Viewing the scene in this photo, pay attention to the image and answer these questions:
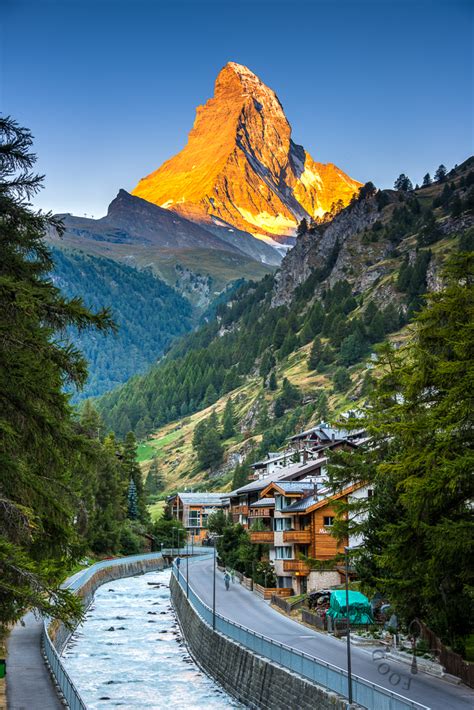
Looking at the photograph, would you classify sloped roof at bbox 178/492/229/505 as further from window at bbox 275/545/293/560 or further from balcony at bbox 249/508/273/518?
window at bbox 275/545/293/560

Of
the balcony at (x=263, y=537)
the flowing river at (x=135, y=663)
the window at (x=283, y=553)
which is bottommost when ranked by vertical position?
the flowing river at (x=135, y=663)

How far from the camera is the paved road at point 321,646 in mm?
33000

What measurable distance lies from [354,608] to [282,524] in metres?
26.2

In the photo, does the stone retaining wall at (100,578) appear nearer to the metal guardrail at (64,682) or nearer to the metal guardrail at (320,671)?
the metal guardrail at (64,682)

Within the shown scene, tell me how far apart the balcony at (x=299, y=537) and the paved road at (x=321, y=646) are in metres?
5.70

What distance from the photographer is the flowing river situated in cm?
4516

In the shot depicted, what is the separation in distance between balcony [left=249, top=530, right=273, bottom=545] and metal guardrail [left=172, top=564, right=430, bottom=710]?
1092 inches

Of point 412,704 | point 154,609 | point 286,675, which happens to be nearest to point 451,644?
point 286,675

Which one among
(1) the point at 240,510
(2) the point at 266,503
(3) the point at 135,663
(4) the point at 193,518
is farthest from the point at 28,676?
(4) the point at 193,518

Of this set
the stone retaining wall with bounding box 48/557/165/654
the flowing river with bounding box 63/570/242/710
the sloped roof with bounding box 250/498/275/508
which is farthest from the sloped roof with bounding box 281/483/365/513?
the stone retaining wall with bounding box 48/557/165/654

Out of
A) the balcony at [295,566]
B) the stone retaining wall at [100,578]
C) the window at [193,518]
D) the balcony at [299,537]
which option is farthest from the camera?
the window at [193,518]

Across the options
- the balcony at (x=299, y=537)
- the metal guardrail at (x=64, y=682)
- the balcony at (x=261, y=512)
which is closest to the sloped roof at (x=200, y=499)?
the balcony at (x=261, y=512)

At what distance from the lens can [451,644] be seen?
36.9 meters

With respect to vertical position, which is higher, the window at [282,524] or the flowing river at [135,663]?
the window at [282,524]
